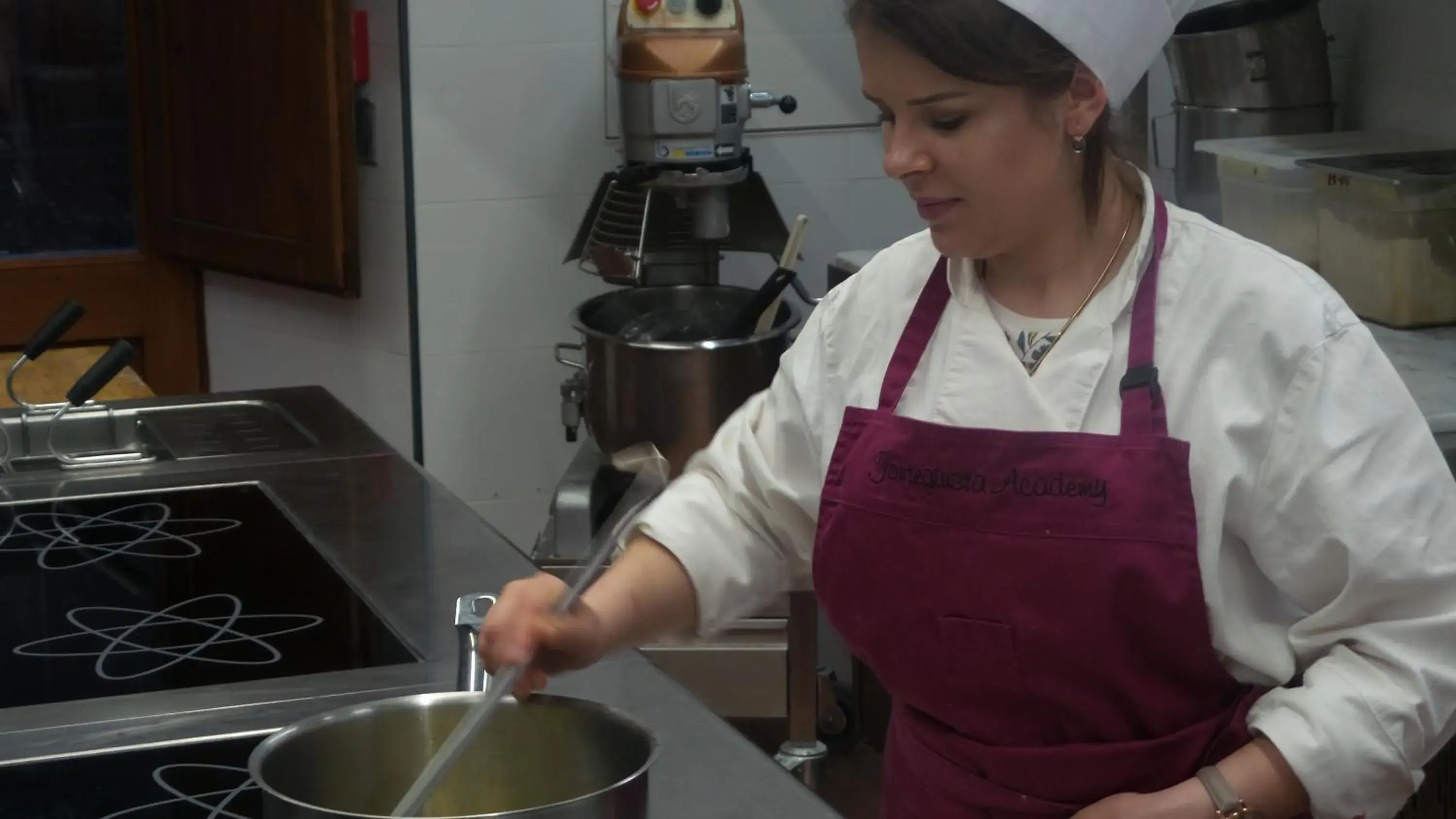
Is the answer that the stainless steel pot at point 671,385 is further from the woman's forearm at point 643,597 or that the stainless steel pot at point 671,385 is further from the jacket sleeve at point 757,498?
the woman's forearm at point 643,597

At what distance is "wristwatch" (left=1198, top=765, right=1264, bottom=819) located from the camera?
3.65 feet

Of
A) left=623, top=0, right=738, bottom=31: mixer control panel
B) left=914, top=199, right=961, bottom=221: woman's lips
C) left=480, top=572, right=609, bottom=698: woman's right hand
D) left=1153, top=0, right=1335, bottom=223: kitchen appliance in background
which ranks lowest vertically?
left=480, top=572, right=609, bottom=698: woman's right hand

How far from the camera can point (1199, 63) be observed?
278 cm

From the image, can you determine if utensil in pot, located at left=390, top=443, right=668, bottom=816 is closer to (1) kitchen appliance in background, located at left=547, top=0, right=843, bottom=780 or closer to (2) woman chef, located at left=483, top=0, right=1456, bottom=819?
(2) woman chef, located at left=483, top=0, right=1456, bottom=819

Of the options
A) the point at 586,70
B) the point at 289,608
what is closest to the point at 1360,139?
the point at 586,70

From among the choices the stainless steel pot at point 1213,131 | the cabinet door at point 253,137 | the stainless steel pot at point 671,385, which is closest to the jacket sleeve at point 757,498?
the stainless steel pot at point 671,385

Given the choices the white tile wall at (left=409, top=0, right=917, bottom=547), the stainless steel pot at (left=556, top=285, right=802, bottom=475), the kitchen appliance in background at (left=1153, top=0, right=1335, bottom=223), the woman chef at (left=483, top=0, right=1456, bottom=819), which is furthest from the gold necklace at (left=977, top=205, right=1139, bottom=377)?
the white tile wall at (left=409, top=0, right=917, bottom=547)

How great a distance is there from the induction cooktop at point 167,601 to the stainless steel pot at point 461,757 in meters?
0.33

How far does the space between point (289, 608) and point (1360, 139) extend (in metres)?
1.90

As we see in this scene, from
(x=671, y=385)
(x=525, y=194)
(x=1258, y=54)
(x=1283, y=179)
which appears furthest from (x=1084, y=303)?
(x=525, y=194)

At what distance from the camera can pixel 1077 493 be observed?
116cm

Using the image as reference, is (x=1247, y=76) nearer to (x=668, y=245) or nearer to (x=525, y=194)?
(x=668, y=245)

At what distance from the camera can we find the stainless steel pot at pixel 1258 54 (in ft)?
8.81

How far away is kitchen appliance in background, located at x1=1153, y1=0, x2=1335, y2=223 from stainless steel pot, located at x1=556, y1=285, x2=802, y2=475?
0.83 m
